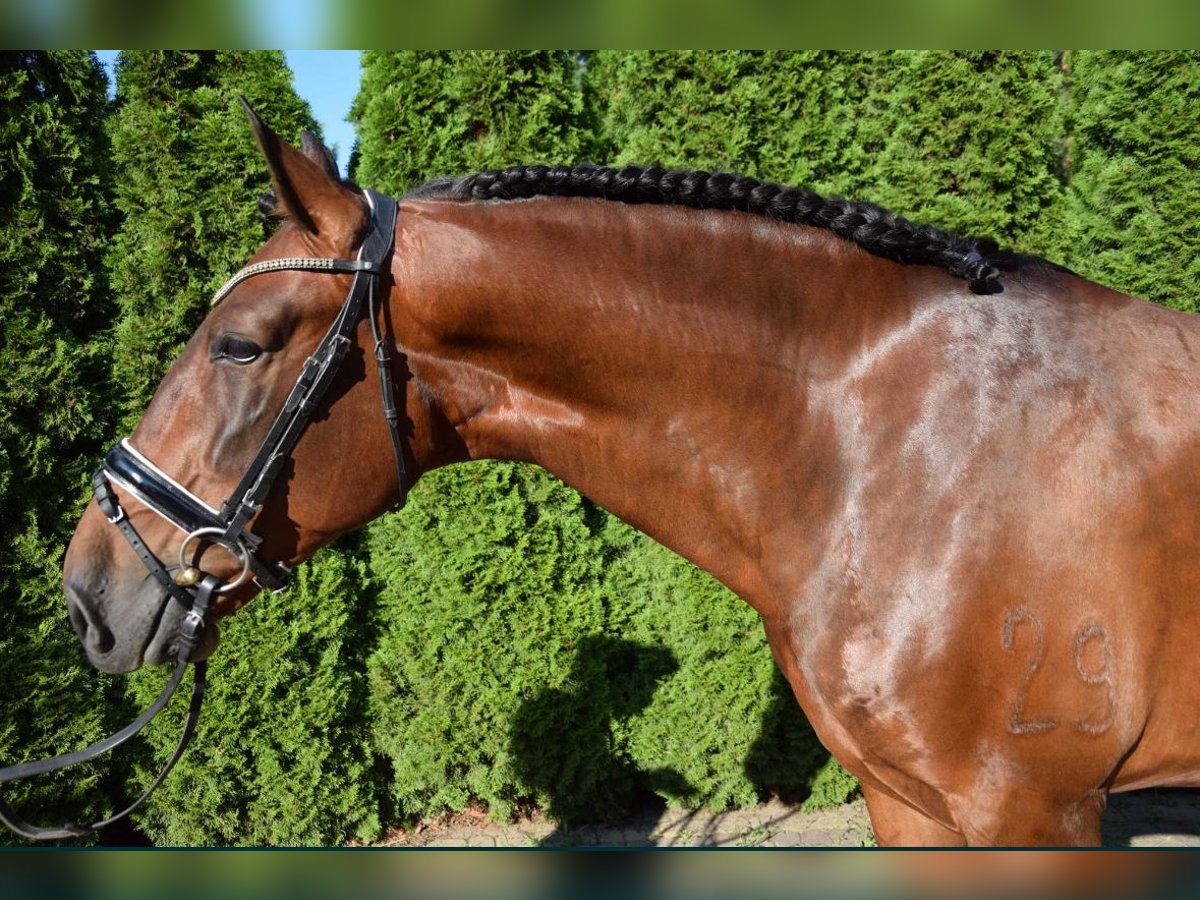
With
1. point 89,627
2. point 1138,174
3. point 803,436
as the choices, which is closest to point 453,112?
point 803,436

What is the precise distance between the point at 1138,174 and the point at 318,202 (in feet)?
14.9

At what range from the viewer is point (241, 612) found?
157 inches

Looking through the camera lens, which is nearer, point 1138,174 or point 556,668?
point 1138,174

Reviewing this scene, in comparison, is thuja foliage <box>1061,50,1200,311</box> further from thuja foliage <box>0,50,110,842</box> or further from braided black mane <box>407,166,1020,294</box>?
Result: thuja foliage <box>0,50,110,842</box>

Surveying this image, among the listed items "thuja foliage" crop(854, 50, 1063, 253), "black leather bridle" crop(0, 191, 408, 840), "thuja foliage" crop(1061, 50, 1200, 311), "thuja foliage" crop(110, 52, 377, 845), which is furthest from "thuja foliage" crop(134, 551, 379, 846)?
"thuja foliage" crop(1061, 50, 1200, 311)

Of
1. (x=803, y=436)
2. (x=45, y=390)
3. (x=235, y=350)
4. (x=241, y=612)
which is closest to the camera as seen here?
(x=235, y=350)

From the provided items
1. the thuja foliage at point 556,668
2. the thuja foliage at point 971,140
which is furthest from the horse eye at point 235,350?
the thuja foliage at point 971,140

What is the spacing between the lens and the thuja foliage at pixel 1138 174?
4062 mm

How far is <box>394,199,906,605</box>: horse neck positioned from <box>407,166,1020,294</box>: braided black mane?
2.1 inches

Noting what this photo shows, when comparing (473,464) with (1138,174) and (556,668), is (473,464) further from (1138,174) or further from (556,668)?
(1138,174)

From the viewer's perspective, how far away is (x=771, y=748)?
4633mm

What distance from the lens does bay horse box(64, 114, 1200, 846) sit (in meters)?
1.63

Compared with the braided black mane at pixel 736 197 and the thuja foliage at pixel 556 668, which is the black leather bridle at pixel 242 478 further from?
the thuja foliage at pixel 556 668

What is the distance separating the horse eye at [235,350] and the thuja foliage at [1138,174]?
4.47 meters
